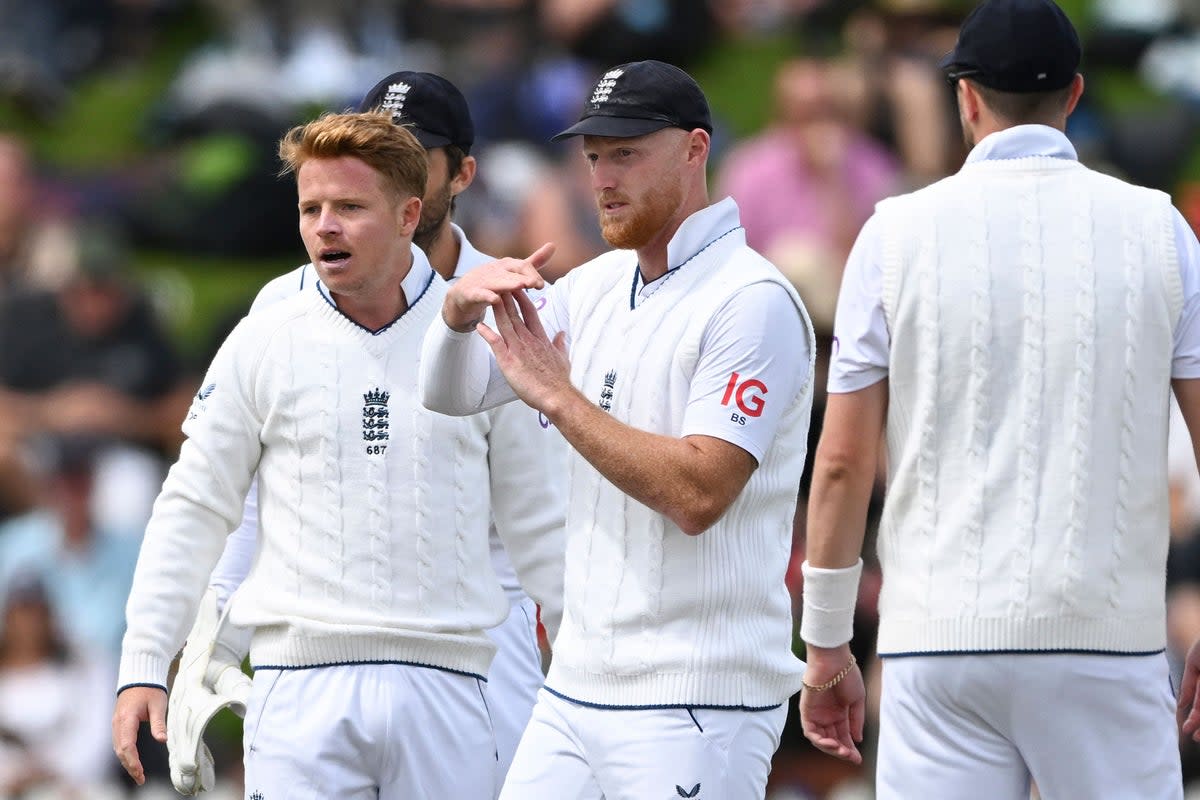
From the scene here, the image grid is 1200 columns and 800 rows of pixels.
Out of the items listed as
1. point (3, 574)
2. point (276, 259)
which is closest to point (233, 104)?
point (276, 259)

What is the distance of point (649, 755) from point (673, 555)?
40 cm

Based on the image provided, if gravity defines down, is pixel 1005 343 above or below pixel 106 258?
above

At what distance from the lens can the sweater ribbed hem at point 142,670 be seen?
16.1 ft

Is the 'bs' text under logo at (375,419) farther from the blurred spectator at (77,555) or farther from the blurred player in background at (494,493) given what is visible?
the blurred spectator at (77,555)

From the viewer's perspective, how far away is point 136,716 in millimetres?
4855

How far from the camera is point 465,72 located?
12.0m

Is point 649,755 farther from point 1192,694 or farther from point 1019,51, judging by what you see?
point 1019,51

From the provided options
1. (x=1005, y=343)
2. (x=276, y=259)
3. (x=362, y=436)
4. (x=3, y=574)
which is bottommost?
(x=3, y=574)

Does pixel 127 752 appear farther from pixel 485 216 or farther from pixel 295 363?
pixel 485 216

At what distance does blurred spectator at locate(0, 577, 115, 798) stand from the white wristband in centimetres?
524

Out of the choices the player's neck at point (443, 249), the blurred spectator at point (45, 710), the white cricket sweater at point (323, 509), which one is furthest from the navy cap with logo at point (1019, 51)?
the blurred spectator at point (45, 710)

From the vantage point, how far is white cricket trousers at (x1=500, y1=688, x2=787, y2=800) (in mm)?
4391

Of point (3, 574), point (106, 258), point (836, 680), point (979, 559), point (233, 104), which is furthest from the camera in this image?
point (233, 104)

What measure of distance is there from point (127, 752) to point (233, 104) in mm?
7384
